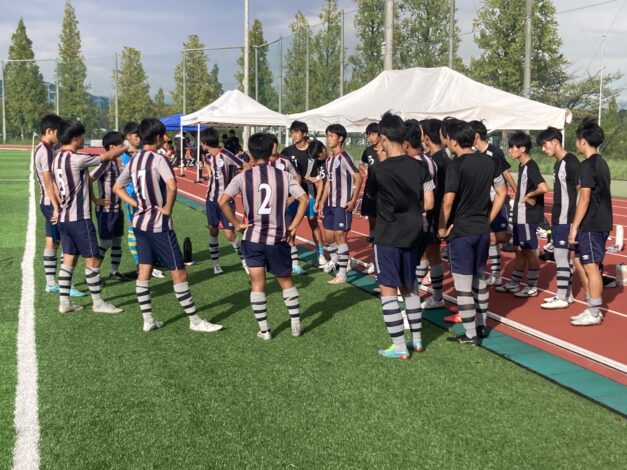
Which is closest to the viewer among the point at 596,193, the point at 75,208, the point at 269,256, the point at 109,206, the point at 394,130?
the point at 394,130

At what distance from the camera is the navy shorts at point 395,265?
15.8 feet

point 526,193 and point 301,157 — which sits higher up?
point 301,157

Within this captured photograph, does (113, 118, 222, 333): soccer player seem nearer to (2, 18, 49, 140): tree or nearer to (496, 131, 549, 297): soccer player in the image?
(496, 131, 549, 297): soccer player

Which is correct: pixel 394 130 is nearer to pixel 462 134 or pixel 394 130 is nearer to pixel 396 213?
pixel 396 213

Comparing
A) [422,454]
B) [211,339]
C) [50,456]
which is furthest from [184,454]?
[211,339]

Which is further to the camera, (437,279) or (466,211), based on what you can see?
(437,279)

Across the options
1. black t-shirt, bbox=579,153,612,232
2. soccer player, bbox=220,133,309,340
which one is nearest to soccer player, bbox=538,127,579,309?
black t-shirt, bbox=579,153,612,232

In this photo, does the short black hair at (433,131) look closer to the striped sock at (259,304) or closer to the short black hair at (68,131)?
the striped sock at (259,304)

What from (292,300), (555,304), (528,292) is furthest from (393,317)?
(528,292)

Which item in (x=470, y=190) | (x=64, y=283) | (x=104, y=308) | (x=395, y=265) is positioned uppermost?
(x=470, y=190)

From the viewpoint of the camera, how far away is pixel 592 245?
581 centimetres

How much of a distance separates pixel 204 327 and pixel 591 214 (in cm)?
A: 412

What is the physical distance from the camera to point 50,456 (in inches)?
133

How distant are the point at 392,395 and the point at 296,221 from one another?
5.95 feet
